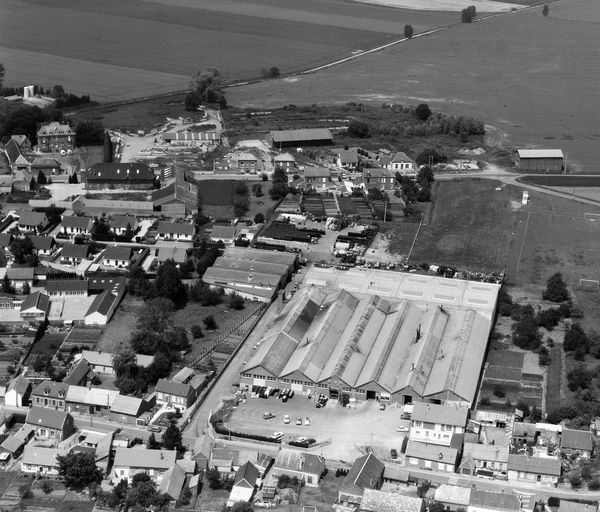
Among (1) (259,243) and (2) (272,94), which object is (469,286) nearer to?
(1) (259,243)

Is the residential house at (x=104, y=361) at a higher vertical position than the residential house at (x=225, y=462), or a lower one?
higher

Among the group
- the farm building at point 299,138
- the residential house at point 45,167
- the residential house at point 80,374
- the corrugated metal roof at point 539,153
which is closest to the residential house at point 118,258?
the residential house at point 80,374

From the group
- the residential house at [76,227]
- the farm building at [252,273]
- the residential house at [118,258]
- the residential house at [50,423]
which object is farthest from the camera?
the residential house at [76,227]

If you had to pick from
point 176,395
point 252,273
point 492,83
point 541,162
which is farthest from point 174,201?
point 492,83

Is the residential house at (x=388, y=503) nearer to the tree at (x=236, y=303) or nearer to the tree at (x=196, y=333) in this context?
the tree at (x=196, y=333)

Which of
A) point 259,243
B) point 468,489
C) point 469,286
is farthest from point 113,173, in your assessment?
point 468,489

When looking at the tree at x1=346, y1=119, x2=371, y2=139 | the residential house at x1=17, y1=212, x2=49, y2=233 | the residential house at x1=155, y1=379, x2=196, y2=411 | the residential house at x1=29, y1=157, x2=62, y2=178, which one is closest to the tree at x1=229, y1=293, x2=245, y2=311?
the residential house at x1=155, y1=379, x2=196, y2=411
